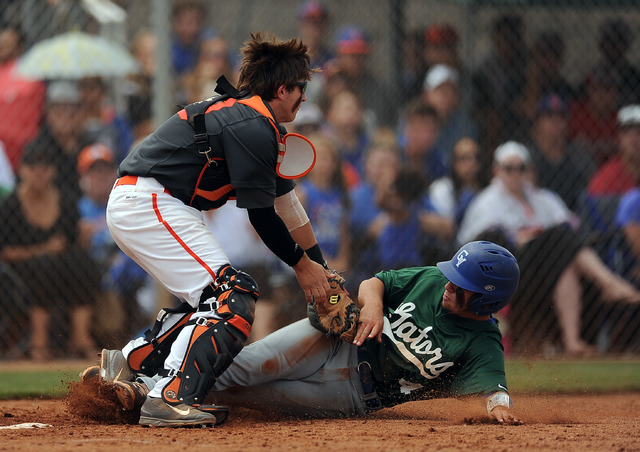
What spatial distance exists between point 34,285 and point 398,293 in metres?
3.96

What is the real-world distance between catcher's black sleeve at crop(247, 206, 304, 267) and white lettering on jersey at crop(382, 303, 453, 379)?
700mm

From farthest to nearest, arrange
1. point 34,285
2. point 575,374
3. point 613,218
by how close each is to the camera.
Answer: point 613,218, point 34,285, point 575,374

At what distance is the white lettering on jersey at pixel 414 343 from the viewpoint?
13.6 ft

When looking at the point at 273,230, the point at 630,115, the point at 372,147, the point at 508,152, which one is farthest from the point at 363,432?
the point at 630,115

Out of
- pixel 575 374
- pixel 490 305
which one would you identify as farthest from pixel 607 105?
pixel 490 305

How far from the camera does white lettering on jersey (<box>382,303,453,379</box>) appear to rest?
415 centimetres

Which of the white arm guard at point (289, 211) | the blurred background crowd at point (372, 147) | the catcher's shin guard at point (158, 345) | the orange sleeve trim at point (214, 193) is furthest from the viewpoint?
the blurred background crowd at point (372, 147)

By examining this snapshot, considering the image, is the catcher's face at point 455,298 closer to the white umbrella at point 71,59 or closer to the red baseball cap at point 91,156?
the red baseball cap at point 91,156

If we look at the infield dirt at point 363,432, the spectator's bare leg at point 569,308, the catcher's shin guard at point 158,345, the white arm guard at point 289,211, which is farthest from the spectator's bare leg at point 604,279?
the catcher's shin guard at point 158,345

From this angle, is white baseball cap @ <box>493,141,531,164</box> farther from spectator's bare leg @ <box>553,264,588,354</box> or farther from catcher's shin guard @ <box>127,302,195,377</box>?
catcher's shin guard @ <box>127,302,195,377</box>

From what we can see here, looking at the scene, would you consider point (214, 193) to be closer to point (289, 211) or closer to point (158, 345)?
point (289, 211)

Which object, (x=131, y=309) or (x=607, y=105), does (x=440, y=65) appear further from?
(x=131, y=309)

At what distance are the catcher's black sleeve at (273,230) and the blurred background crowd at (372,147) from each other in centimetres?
324

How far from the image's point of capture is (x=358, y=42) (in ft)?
27.3
